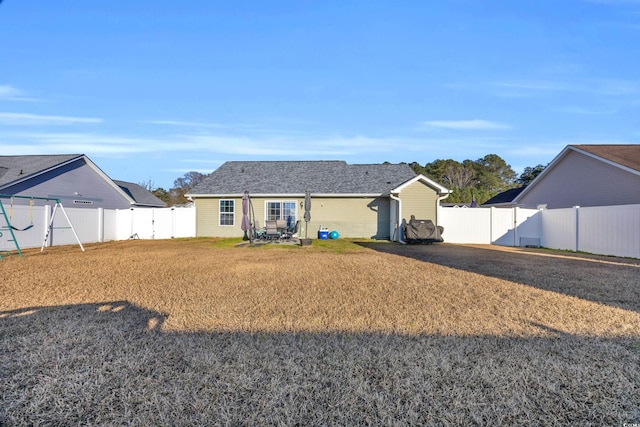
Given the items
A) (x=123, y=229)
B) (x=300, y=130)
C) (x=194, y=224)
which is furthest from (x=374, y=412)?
(x=300, y=130)

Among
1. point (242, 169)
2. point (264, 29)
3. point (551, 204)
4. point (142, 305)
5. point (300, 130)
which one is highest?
point (264, 29)

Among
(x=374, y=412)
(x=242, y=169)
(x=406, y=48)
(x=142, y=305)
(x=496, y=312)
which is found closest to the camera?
(x=374, y=412)

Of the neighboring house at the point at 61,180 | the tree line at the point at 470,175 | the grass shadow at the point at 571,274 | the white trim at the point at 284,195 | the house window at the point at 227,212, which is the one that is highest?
the tree line at the point at 470,175

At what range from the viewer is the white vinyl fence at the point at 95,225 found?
13141mm

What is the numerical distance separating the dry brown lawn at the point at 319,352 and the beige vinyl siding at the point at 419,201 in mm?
9830

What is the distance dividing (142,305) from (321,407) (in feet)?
12.8

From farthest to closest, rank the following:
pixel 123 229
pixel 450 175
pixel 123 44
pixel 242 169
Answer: pixel 450 175, pixel 242 169, pixel 123 229, pixel 123 44

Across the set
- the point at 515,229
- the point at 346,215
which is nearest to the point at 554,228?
the point at 515,229

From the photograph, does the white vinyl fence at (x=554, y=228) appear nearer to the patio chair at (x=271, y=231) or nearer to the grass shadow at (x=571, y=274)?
the grass shadow at (x=571, y=274)

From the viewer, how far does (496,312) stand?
477cm

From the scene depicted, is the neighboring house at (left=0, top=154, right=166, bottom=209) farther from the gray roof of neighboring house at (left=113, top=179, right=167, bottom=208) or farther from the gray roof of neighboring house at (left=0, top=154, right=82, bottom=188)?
the gray roof of neighboring house at (left=113, top=179, right=167, bottom=208)

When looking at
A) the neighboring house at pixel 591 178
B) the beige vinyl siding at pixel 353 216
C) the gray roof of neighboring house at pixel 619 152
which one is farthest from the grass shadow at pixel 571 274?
the beige vinyl siding at pixel 353 216

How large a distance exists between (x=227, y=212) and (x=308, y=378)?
17.2 meters

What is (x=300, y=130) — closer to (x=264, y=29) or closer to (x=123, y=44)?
(x=264, y=29)
